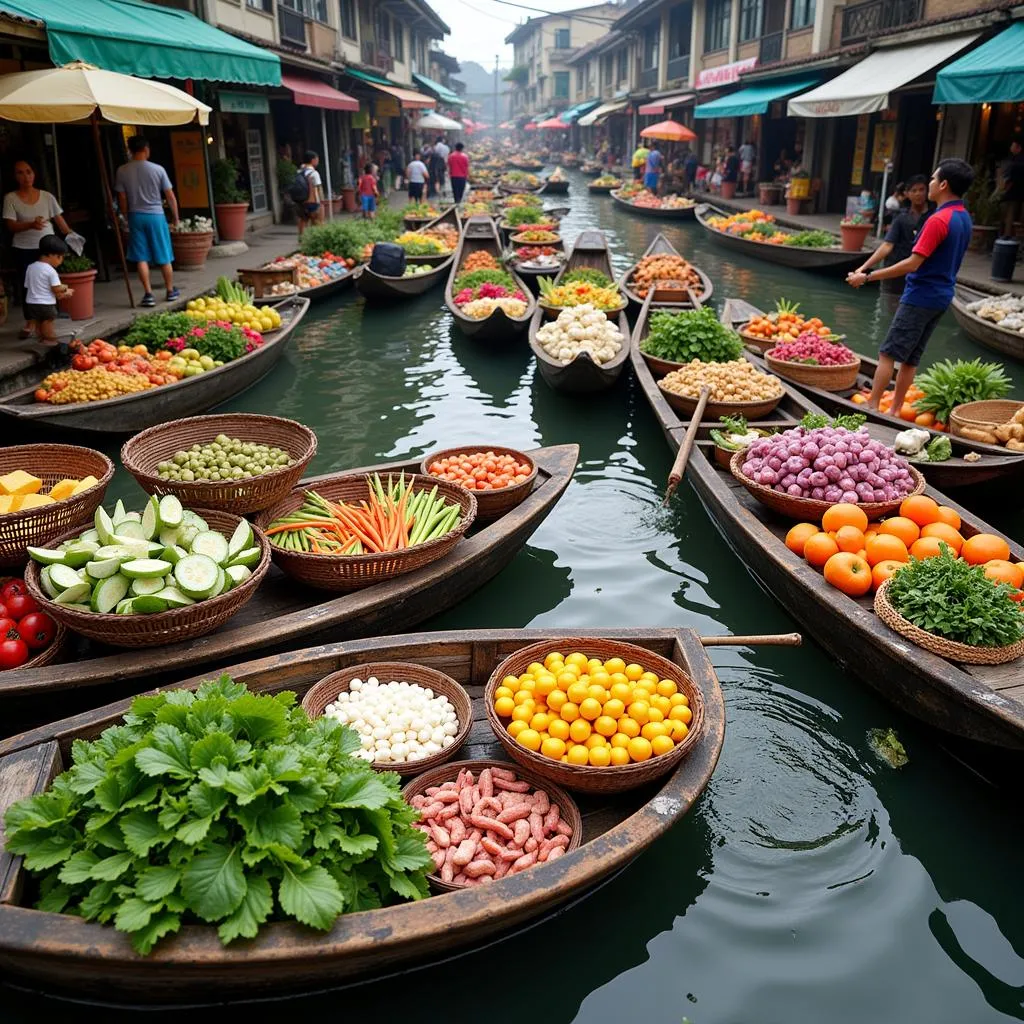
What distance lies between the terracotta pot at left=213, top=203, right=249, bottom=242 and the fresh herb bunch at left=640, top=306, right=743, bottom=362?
10.5 metres

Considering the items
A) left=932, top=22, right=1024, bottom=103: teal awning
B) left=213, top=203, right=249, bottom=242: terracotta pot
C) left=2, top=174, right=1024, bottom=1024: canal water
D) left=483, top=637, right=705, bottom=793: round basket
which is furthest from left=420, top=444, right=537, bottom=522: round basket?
left=213, top=203, right=249, bottom=242: terracotta pot

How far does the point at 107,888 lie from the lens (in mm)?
2340

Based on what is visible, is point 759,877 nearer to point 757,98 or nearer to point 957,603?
point 957,603

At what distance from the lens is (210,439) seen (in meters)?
5.32

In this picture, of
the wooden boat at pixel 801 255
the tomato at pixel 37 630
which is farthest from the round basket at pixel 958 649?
the wooden boat at pixel 801 255

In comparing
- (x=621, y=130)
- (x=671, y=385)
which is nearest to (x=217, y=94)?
(x=671, y=385)

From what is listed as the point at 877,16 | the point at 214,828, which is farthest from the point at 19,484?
the point at 877,16

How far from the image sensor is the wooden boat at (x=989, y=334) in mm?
9664

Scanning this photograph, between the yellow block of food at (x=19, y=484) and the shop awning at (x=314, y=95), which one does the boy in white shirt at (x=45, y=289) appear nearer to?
the yellow block of food at (x=19, y=484)

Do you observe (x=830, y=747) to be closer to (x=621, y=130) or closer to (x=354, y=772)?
(x=354, y=772)

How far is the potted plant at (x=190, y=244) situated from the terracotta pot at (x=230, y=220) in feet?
7.47

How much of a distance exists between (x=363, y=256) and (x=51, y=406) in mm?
8662

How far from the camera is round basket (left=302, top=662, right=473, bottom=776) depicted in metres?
3.16

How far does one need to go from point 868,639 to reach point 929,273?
393 centimetres
